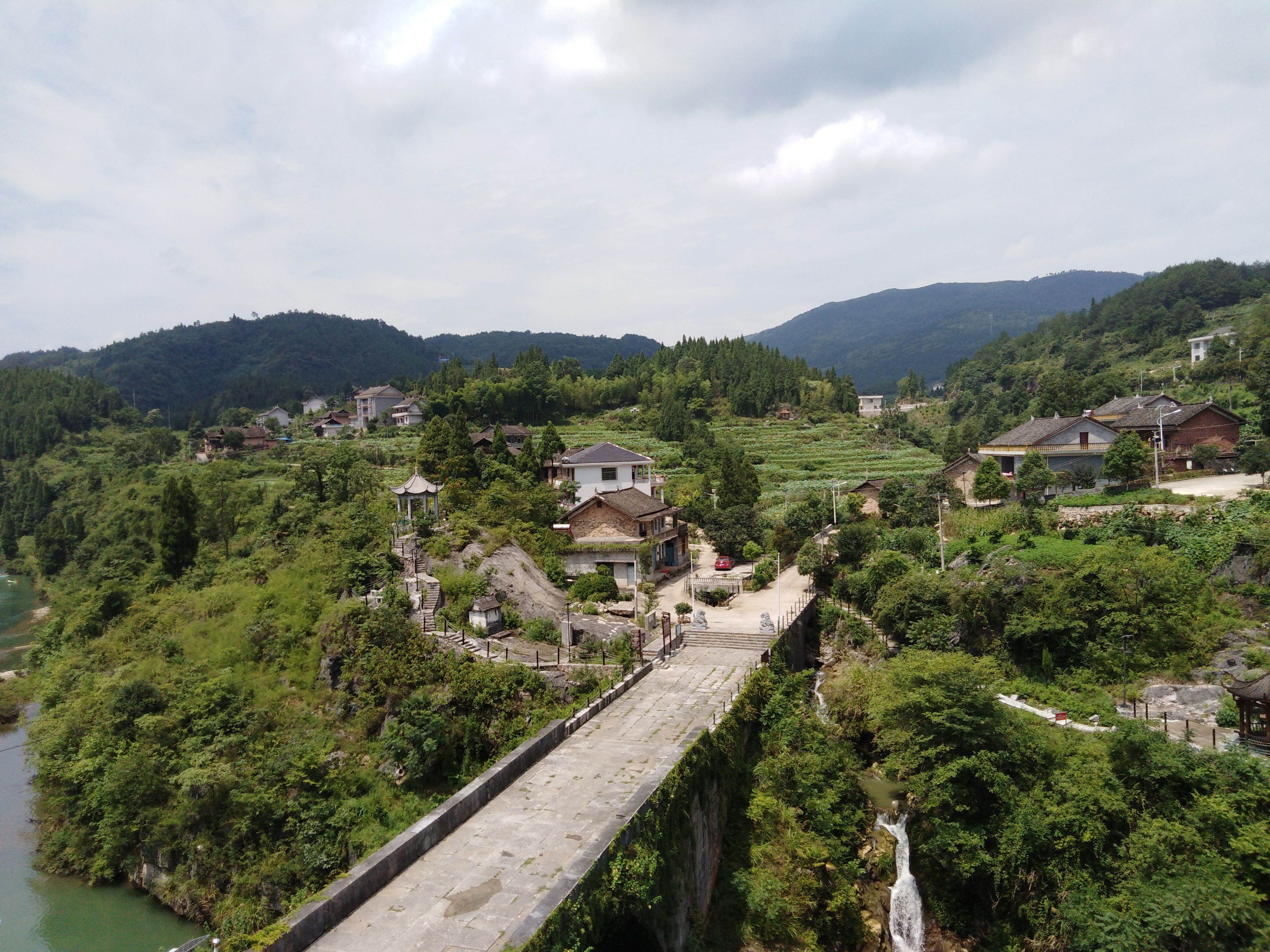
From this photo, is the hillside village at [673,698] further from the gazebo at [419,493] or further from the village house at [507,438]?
the village house at [507,438]

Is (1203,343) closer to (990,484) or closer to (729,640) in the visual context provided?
(990,484)

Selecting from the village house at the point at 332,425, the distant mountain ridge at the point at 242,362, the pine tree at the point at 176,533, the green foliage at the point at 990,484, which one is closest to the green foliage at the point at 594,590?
the pine tree at the point at 176,533

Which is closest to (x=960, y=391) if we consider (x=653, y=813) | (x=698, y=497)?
(x=698, y=497)

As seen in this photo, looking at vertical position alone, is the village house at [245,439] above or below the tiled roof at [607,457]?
above

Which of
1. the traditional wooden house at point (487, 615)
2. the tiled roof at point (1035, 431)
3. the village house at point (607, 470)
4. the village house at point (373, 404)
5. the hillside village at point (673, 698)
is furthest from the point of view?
the village house at point (373, 404)

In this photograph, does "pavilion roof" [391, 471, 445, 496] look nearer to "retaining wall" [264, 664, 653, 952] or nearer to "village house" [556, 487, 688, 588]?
"village house" [556, 487, 688, 588]

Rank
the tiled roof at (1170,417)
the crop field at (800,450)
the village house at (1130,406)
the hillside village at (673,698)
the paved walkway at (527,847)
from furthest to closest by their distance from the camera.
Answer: the crop field at (800,450)
the village house at (1130,406)
the tiled roof at (1170,417)
the hillside village at (673,698)
the paved walkway at (527,847)

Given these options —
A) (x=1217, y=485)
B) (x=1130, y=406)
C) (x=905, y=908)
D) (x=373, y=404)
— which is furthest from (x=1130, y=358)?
(x=905, y=908)
